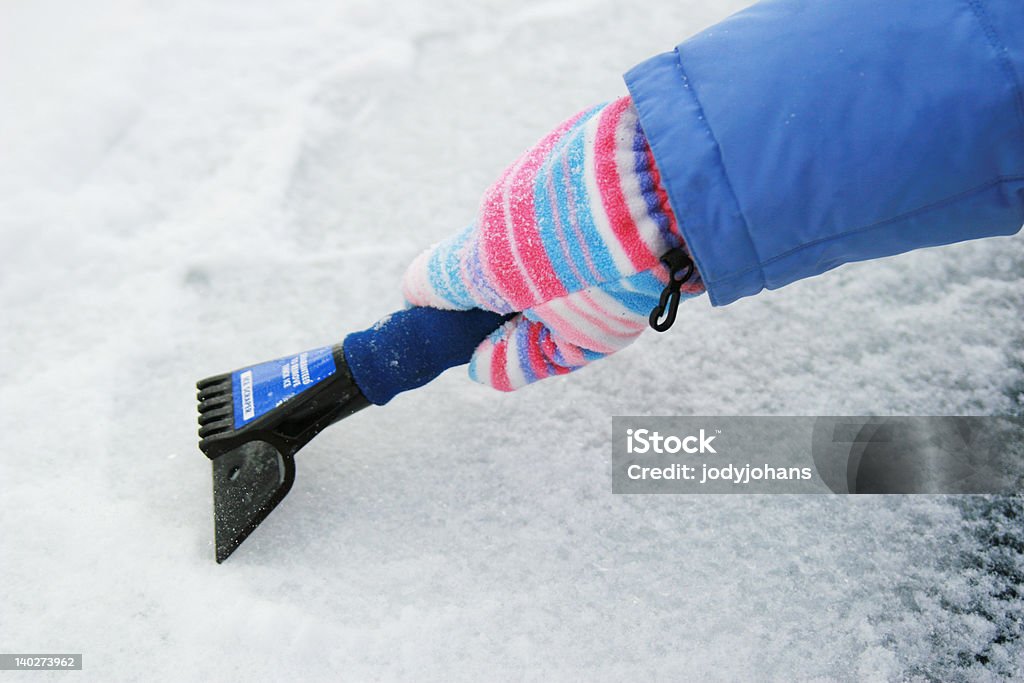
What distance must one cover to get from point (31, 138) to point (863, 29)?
1198 mm

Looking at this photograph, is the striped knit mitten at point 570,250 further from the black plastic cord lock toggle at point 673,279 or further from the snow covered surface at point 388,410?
the snow covered surface at point 388,410

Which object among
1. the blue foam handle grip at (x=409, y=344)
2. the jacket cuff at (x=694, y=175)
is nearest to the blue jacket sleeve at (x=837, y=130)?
the jacket cuff at (x=694, y=175)

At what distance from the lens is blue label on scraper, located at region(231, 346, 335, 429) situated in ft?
3.15

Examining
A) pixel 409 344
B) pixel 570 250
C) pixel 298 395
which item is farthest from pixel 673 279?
pixel 298 395

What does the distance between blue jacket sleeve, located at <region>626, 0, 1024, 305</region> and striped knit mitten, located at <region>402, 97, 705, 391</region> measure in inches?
1.5

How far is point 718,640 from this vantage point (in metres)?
0.88

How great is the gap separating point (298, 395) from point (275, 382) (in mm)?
32

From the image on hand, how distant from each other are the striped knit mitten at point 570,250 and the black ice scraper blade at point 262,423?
15 centimetres

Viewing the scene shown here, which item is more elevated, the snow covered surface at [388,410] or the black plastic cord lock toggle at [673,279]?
the black plastic cord lock toggle at [673,279]

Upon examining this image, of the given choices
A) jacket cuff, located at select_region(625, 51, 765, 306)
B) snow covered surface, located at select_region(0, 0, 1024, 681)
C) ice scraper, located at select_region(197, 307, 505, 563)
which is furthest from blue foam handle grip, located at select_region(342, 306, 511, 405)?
jacket cuff, located at select_region(625, 51, 765, 306)

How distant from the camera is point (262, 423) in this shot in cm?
96

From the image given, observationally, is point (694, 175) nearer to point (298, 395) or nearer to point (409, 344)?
point (409, 344)

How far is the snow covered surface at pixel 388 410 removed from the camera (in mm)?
887

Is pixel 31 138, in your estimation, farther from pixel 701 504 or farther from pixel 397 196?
pixel 701 504
